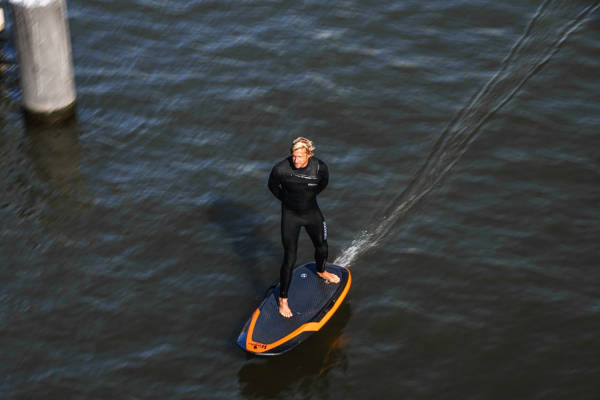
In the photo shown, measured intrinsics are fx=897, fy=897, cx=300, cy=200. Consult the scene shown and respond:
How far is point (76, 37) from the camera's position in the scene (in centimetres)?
2092

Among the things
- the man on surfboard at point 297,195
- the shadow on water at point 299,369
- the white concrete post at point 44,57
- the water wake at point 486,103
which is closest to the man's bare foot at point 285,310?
the man on surfboard at point 297,195

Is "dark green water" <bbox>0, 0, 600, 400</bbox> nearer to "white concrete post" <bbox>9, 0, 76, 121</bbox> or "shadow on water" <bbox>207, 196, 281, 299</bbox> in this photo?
"shadow on water" <bbox>207, 196, 281, 299</bbox>

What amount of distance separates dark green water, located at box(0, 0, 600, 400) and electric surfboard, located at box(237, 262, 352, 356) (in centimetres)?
35

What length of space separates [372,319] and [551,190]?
14.9ft

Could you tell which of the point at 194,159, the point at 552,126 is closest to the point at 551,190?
the point at 552,126

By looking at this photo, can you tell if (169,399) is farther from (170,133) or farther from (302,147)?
(170,133)

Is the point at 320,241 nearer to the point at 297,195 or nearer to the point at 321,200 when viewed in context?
the point at 297,195

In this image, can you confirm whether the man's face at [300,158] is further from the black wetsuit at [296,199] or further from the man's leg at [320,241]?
the man's leg at [320,241]

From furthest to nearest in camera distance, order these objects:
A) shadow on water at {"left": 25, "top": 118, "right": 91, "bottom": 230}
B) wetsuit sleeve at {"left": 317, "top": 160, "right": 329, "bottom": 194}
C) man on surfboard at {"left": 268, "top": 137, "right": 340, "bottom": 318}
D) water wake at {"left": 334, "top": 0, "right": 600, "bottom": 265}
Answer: shadow on water at {"left": 25, "top": 118, "right": 91, "bottom": 230} → water wake at {"left": 334, "top": 0, "right": 600, "bottom": 265} → wetsuit sleeve at {"left": 317, "top": 160, "right": 329, "bottom": 194} → man on surfboard at {"left": 268, "top": 137, "right": 340, "bottom": 318}

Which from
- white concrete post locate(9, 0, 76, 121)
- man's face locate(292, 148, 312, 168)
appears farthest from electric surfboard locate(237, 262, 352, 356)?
white concrete post locate(9, 0, 76, 121)

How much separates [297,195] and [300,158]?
2.27 ft

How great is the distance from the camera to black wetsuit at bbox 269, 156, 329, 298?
1295 cm

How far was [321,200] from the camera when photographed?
16.4 m

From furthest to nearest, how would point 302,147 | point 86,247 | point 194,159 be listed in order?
1. point 194,159
2. point 86,247
3. point 302,147
